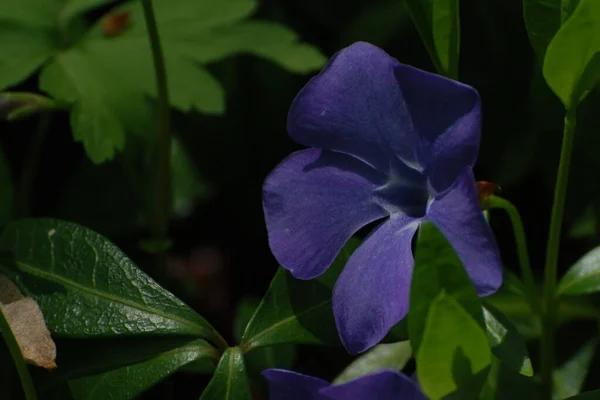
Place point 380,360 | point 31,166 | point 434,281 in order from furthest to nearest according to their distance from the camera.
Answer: point 31,166 < point 380,360 < point 434,281

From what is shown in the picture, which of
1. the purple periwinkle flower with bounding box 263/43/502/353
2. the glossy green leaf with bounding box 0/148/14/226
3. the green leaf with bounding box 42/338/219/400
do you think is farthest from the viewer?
the glossy green leaf with bounding box 0/148/14/226

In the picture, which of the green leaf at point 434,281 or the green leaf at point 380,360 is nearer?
the green leaf at point 434,281

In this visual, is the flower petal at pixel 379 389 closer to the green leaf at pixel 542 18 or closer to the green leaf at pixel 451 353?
the green leaf at pixel 451 353

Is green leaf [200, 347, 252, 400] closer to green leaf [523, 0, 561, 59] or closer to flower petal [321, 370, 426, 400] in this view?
flower petal [321, 370, 426, 400]

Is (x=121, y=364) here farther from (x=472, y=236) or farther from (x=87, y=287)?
(x=472, y=236)

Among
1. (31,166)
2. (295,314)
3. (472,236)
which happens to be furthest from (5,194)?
(472,236)

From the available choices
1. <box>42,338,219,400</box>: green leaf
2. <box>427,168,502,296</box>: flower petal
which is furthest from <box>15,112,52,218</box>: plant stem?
<box>427,168,502,296</box>: flower petal

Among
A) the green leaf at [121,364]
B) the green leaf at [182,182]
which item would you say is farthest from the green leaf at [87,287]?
the green leaf at [182,182]
